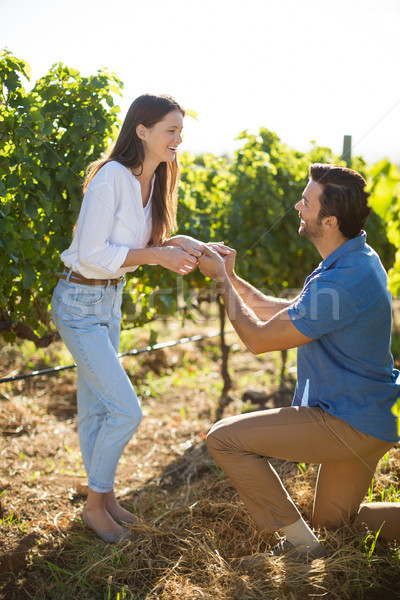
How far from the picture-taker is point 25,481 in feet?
11.2

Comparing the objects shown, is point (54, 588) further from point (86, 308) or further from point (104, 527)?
point (86, 308)

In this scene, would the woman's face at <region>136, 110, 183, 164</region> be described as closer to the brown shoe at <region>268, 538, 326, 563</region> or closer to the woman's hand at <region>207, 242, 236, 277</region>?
the woman's hand at <region>207, 242, 236, 277</region>

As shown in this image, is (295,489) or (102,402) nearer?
(102,402)

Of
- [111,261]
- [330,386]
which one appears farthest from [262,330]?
[111,261]

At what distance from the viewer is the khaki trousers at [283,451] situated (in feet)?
7.49

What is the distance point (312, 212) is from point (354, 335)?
0.59 m

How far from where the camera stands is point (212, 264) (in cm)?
270

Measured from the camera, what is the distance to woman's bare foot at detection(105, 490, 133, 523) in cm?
288

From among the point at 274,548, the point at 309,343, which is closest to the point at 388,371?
the point at 309,343

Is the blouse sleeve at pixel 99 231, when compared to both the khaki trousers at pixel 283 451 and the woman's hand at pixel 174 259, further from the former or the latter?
the khaki trousers at pixel 283 451

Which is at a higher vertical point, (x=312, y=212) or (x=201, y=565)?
(x=312, y=212)

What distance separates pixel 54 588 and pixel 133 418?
799mm

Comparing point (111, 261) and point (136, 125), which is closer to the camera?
point (111, 261)

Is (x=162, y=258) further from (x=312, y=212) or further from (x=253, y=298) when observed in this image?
(x=312, y=212)
